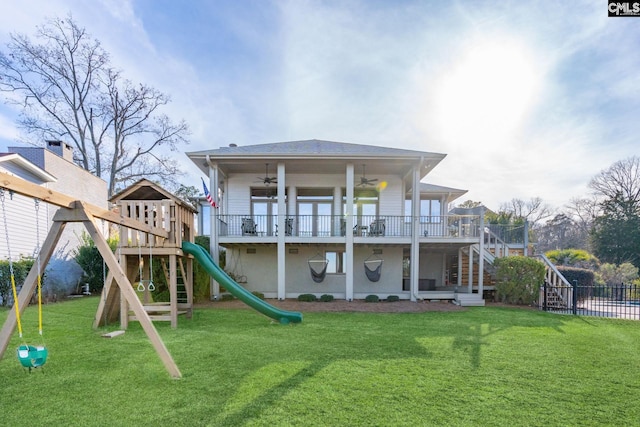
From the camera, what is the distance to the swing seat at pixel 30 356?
2852 mm

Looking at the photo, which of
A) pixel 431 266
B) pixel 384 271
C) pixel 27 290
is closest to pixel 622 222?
pixel 431 266

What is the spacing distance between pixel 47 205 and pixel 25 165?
3.28m

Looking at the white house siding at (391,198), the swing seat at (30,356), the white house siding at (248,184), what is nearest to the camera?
the swing seat at (30,356)

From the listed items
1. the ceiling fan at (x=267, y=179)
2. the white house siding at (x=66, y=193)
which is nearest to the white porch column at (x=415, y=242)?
the ceiling fan at (x=267, y=179)

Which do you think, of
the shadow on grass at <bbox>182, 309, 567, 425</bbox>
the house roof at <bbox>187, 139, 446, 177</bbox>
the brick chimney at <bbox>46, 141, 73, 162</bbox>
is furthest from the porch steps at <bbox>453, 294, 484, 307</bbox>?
the brick chimney at <bbox>46, 141, 73, 162</bbox>

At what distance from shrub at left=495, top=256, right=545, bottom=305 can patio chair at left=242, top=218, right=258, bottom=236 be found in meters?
9.37

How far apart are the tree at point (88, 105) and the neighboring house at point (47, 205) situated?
3757 mm

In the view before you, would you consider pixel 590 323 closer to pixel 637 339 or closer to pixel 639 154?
pixel 637 339

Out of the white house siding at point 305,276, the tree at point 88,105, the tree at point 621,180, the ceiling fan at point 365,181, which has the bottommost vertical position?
the white house siding at point 305,276

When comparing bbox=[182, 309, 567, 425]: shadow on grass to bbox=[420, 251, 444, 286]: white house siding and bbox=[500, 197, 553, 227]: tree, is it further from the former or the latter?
bbox=[500, 197, 553, 227]: tree

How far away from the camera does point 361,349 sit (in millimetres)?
4770

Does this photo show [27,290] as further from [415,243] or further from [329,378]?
[415,243]

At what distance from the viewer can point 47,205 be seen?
44.4 ft

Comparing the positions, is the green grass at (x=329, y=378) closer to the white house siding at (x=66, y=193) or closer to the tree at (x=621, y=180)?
the white house siding at (x=66, y=193)
